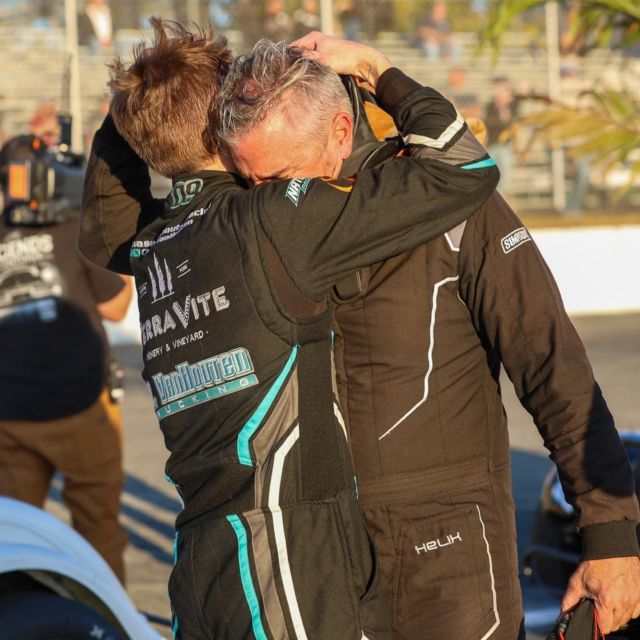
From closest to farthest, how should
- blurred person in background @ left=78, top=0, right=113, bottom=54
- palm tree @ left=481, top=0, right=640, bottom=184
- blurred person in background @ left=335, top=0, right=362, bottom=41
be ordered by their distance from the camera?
1. palm tree @ left=481, top=0, right=640, bottom=184
2. blurred person in background @ left=78, top=0, right=113, bottom=54
3. blurred person in background @ left=335, top=0, right=362, bottom=41

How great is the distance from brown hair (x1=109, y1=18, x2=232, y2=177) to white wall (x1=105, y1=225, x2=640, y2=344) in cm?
1317

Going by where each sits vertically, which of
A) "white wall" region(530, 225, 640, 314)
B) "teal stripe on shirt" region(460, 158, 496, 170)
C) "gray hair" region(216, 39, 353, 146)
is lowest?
"white wall" region(530, 225, 640, 314)

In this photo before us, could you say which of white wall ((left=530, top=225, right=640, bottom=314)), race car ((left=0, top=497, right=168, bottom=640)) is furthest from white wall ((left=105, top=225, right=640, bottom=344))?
race car ((left=0, top=497, right=168, bottom=640))

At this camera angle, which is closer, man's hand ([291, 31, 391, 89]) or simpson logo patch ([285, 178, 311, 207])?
simpson logo patch ([285, 178, 311, 207])

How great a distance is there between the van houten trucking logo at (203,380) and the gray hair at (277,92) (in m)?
0.45

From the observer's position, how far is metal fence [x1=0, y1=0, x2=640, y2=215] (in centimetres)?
1437

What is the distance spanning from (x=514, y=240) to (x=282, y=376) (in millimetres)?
552

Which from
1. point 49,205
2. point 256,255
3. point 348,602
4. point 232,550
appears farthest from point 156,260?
point 49,205

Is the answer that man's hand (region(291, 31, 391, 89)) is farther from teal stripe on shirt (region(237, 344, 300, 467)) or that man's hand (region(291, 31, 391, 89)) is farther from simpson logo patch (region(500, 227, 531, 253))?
teal stripe on shirt (region(237, 344, 300, 467))

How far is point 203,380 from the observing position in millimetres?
2555

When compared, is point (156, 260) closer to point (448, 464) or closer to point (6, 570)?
point (448, 464)

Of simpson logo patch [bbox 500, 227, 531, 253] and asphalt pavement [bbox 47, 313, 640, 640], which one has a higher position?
simpson logo patch [bbox 500, 227, 531, 253]

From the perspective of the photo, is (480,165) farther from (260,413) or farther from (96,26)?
(96,26)

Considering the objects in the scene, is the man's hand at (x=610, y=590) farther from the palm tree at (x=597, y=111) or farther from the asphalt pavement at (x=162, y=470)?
the palm tree at (x=597, y=111)
